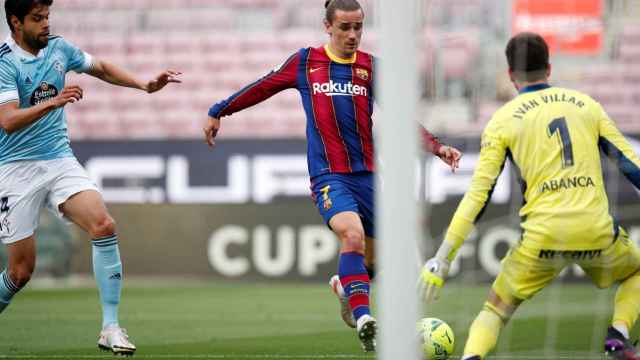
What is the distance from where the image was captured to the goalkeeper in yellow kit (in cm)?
524

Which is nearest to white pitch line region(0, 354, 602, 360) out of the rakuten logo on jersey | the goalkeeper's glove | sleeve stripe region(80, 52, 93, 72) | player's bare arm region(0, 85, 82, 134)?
player's bare arm region(0, 85, 82, 134)

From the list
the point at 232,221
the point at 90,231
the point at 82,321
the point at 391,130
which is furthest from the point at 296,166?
the point at 391,130

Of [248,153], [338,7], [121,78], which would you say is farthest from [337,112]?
[248,153]

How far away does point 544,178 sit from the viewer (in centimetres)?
529

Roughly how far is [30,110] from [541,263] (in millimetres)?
2747

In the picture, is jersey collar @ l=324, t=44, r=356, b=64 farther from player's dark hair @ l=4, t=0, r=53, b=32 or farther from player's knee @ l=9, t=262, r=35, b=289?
player's knee @ l=9, t=262, r=35, b=289

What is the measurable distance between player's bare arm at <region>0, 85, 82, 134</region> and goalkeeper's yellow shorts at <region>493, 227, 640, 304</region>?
92.4 inches

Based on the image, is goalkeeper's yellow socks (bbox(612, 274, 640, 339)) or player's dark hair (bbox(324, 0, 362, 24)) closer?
goalkeeper's yellow socks (bbox(612, 274, 640, 339))

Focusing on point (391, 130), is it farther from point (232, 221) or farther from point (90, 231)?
point (232, 221)

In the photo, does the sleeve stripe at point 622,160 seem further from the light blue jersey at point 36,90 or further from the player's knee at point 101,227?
the light blue jersey at point 36,90

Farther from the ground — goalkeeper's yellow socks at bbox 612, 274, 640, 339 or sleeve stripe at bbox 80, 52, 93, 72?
sleeve stripe at bbox 80, 52, 93, 72

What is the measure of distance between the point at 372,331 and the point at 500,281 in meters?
0.99

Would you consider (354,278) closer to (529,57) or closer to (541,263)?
(541,263)

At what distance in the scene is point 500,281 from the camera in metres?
5.44
